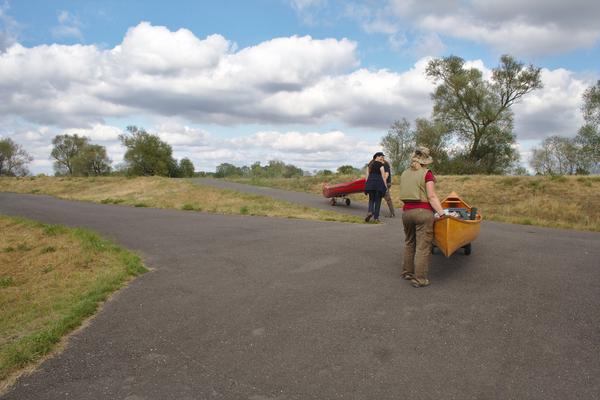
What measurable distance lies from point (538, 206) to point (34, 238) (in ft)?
64.3

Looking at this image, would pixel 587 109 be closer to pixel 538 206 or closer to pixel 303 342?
pixel 538 206

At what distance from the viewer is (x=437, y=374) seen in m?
3.93

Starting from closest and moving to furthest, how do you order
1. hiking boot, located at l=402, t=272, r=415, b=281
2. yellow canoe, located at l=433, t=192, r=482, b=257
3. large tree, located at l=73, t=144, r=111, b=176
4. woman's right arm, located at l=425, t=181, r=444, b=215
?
woman's right arm, located at l=425, t=181, r=444, b=215 → yellow canoe, located at l=433, t=192, r=482, b=257 → hiking boot, located at l=402, t=272, r=415, b=281 → large tree, located at l=73, t=144, r=111, b=176

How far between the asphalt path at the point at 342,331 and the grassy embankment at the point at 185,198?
633 cm

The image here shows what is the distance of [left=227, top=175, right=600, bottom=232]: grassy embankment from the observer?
1471 cm

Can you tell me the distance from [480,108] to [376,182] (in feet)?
103

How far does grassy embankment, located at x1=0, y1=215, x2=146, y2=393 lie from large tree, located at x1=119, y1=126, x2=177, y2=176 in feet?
129

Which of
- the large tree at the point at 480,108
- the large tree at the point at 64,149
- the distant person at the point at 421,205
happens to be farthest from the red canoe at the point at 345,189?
the large tree at the point at 64,149

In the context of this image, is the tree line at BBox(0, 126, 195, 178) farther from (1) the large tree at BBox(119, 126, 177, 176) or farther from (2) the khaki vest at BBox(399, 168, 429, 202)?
(2) the khaki vest at BBox(399, 168, 429, 202)

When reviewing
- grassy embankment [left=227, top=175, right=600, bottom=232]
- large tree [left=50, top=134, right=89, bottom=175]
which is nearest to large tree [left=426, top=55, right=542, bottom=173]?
grassy embankment [left=227, top=175, right=600, bottom=232]

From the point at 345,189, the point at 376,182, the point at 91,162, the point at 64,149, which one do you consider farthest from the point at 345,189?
the point at 64,149

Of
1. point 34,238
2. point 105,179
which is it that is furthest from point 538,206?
point 105,179

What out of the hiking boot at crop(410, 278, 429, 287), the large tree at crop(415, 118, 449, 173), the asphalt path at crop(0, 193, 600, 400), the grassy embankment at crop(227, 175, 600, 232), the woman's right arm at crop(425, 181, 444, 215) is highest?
the large tree at crop(415, 118, 449, 173)

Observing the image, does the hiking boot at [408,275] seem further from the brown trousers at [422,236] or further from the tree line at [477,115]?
the tree line at [477,115]
